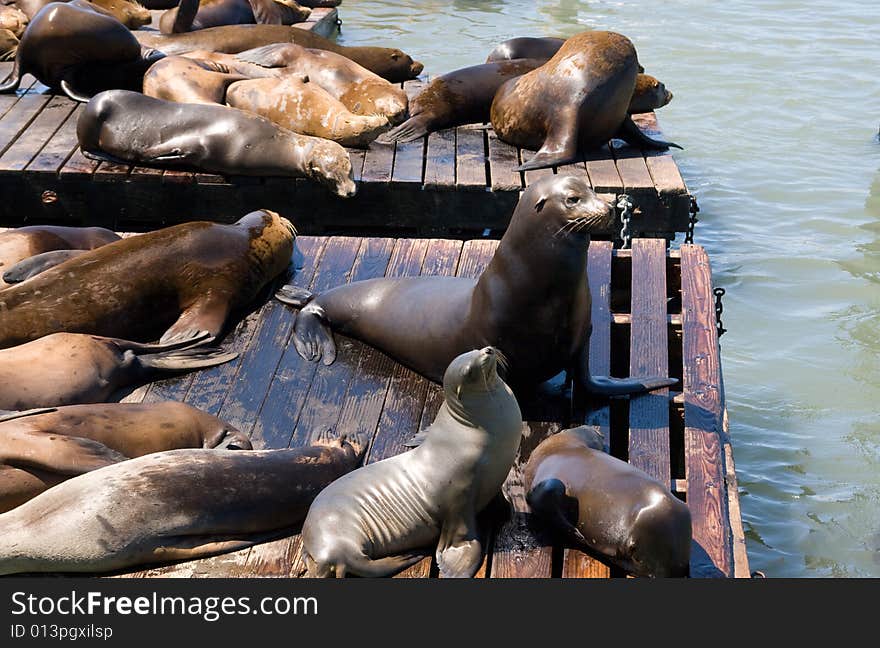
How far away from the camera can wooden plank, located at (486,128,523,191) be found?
6.68 metres

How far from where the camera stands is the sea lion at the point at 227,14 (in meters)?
9.73

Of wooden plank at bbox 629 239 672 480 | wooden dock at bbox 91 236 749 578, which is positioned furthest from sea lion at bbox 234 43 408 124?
wooden plank at bbox 629 239 672 480

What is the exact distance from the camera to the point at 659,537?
3285 millimetres

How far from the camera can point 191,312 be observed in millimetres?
5000

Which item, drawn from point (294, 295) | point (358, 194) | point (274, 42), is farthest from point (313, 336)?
point (274, 42)

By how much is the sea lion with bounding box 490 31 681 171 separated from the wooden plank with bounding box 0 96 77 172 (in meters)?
2.89

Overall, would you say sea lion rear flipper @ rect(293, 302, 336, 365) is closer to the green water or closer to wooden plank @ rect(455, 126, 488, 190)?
wooden plank @ rect(455, 126, 488, 190)

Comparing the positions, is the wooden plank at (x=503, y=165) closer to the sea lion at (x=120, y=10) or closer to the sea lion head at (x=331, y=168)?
the sea lion head at (x=331, y=168)

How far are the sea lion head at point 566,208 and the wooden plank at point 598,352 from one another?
2.22ft

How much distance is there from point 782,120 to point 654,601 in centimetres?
968

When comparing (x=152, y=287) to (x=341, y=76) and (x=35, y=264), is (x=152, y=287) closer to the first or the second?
(x=35, y=264)

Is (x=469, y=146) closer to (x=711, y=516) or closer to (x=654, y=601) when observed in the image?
(x=711, y=516)

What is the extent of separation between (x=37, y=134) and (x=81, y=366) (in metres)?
3.63

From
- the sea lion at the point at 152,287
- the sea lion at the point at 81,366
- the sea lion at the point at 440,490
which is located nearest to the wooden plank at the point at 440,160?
the sea lion at the point at 152,287
